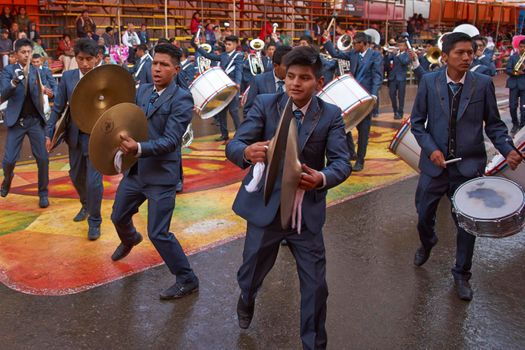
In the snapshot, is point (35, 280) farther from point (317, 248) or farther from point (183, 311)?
point (317, 248)

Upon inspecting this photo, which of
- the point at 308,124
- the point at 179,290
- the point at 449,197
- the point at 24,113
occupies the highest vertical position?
the point at 308,124

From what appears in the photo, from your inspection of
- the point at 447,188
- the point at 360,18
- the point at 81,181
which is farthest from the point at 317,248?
the point at 360,18

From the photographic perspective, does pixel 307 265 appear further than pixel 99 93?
No

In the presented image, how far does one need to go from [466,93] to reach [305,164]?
70.9 inches

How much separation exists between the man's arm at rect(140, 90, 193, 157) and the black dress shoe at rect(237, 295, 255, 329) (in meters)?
1.22

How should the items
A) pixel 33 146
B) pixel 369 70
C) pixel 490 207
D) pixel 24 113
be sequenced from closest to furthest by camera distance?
pixel 490 207
pixel 24 113
pixel 33 146
pixel 369 70

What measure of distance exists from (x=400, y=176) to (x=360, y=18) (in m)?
21.4

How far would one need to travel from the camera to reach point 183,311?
4461mm

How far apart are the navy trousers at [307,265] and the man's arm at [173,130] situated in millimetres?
1039

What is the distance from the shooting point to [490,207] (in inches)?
173

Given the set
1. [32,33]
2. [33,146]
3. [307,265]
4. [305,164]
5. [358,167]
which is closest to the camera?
[305,164]

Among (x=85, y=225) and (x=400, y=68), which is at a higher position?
(x=400, y=68)

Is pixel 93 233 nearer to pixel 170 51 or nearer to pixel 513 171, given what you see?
pixel 170 51

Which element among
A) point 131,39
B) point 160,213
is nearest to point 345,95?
point 160,213
